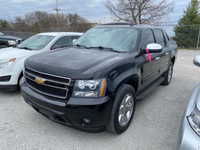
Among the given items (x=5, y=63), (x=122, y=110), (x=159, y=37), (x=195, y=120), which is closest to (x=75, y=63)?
(x=122, y=110)

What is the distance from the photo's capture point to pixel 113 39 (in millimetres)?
3355

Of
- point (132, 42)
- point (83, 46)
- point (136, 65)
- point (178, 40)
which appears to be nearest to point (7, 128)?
point (83, 46)

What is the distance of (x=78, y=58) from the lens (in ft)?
8.73

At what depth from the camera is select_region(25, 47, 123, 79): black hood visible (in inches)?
87.7

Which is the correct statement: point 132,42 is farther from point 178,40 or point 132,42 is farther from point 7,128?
point 178,40

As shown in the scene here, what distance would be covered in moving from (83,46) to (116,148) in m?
2.12

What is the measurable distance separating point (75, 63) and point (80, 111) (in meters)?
0.72

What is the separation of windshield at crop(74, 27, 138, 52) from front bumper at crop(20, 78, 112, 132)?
4.33 feet

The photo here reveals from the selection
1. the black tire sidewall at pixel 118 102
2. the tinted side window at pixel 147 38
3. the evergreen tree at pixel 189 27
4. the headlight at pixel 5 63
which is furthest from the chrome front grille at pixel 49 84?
the evergreen tree at pixel 189 27

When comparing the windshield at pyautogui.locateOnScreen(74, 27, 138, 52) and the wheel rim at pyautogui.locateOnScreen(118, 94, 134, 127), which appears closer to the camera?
the wheel rim at pyautogui.locateOnScreen(118, 94, 134, 127)

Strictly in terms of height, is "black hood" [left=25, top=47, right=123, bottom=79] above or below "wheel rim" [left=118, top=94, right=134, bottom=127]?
above

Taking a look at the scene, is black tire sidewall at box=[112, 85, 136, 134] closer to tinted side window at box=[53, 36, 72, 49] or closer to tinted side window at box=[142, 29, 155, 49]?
tinted side window at box=[142, 29, 155, 49]

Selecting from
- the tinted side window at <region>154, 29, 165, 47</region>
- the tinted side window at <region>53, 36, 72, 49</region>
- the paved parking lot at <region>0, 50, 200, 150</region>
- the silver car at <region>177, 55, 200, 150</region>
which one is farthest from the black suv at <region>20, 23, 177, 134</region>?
the tinted side window at <region>53, 36, 72, 49</region>

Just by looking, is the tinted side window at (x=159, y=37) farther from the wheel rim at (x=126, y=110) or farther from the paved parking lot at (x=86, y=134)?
the wheel rim at (x=126, y=110)
